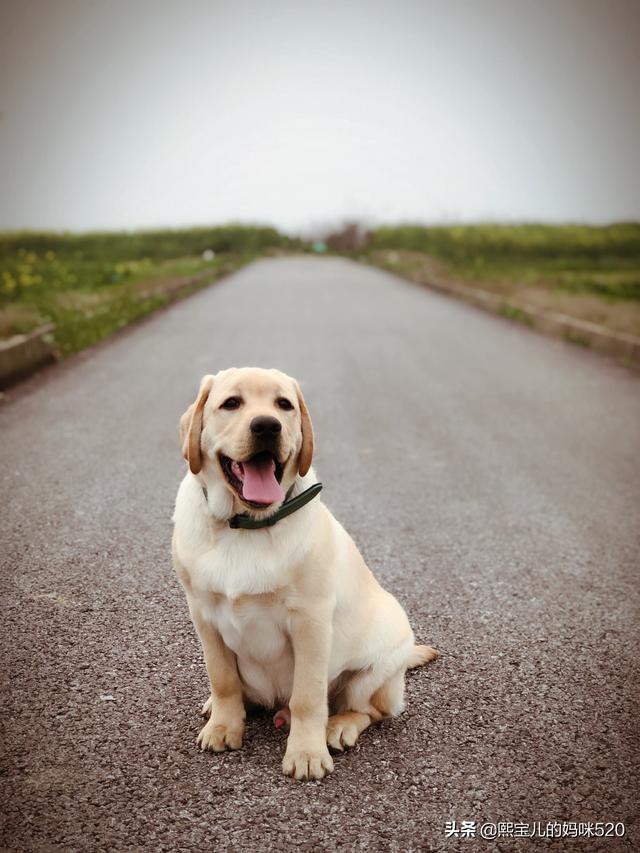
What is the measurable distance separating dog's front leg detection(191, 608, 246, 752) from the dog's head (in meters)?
0.47

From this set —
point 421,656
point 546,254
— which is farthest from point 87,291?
point 546,254

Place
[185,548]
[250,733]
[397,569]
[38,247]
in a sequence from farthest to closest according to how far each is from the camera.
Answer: [38,247] < [397,569] < [250,733] < [185,548]

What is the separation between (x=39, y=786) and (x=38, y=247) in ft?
138

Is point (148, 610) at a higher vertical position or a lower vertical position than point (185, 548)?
lower

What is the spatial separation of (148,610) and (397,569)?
1339 millimetres

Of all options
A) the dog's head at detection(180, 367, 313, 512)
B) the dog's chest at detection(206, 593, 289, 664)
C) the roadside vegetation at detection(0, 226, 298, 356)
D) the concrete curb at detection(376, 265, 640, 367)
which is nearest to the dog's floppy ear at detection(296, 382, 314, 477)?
the dog's head at detection(180, 367, 313, 512)

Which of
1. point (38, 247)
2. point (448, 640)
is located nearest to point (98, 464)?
point (448, 640)

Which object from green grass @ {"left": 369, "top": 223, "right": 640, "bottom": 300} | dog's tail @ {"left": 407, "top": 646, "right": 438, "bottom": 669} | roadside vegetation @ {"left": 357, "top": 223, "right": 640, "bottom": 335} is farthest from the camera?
green grass @ {"left": 369, "top": 223, "right": 640, "bottom": 300}

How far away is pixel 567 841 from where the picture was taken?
78.5 inches

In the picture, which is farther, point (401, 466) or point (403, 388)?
point (403, 388)

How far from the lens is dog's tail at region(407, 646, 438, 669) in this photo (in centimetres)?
277

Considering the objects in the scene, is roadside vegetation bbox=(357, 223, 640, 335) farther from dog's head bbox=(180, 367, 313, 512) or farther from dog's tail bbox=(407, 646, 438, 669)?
dog's head bbox=(180, 367, 313, 512)

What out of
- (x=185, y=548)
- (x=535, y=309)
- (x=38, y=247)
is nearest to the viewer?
(x=185, y=548)

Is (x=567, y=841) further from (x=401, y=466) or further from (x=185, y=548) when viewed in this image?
(x=401, y=466)
